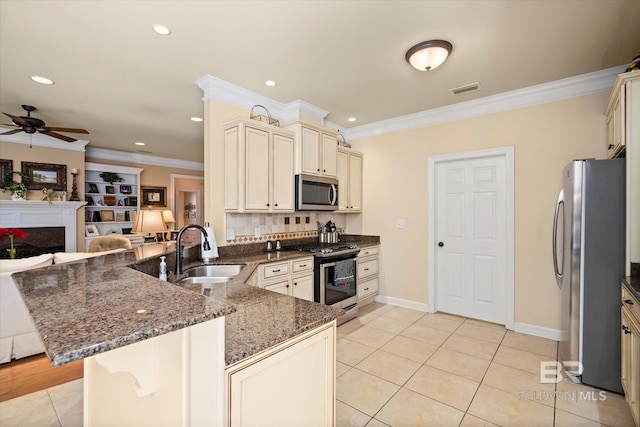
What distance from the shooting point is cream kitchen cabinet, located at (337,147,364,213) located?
412cm

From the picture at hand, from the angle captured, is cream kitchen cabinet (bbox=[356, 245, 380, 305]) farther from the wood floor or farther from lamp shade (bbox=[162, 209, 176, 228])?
lamp shade (bbox=[162, 209, 176, 228])

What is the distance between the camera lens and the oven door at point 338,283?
3352 millimetres

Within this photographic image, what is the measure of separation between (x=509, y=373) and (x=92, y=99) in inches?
196

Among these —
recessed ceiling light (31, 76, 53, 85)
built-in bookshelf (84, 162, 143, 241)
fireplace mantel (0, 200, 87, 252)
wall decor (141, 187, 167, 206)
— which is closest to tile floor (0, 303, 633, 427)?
recessed ceiling light (31, 76, 53, 85)

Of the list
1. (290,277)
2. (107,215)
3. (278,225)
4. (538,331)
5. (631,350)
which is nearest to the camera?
(631,350)

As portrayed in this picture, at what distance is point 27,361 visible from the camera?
9.05 ft

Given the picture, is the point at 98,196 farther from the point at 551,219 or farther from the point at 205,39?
the point at 551,219

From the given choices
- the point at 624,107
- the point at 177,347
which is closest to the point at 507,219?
the point at 624,107

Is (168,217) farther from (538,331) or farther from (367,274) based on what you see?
(538,331)

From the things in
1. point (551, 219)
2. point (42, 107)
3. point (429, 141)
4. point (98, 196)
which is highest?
point (42, 107)

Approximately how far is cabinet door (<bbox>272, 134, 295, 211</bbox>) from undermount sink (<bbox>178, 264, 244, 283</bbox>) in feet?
2.90

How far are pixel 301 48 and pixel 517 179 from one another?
8.60 ft

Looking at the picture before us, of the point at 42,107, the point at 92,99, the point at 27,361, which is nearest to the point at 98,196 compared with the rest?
the point at 42,107

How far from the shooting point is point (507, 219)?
3328 millimetres
